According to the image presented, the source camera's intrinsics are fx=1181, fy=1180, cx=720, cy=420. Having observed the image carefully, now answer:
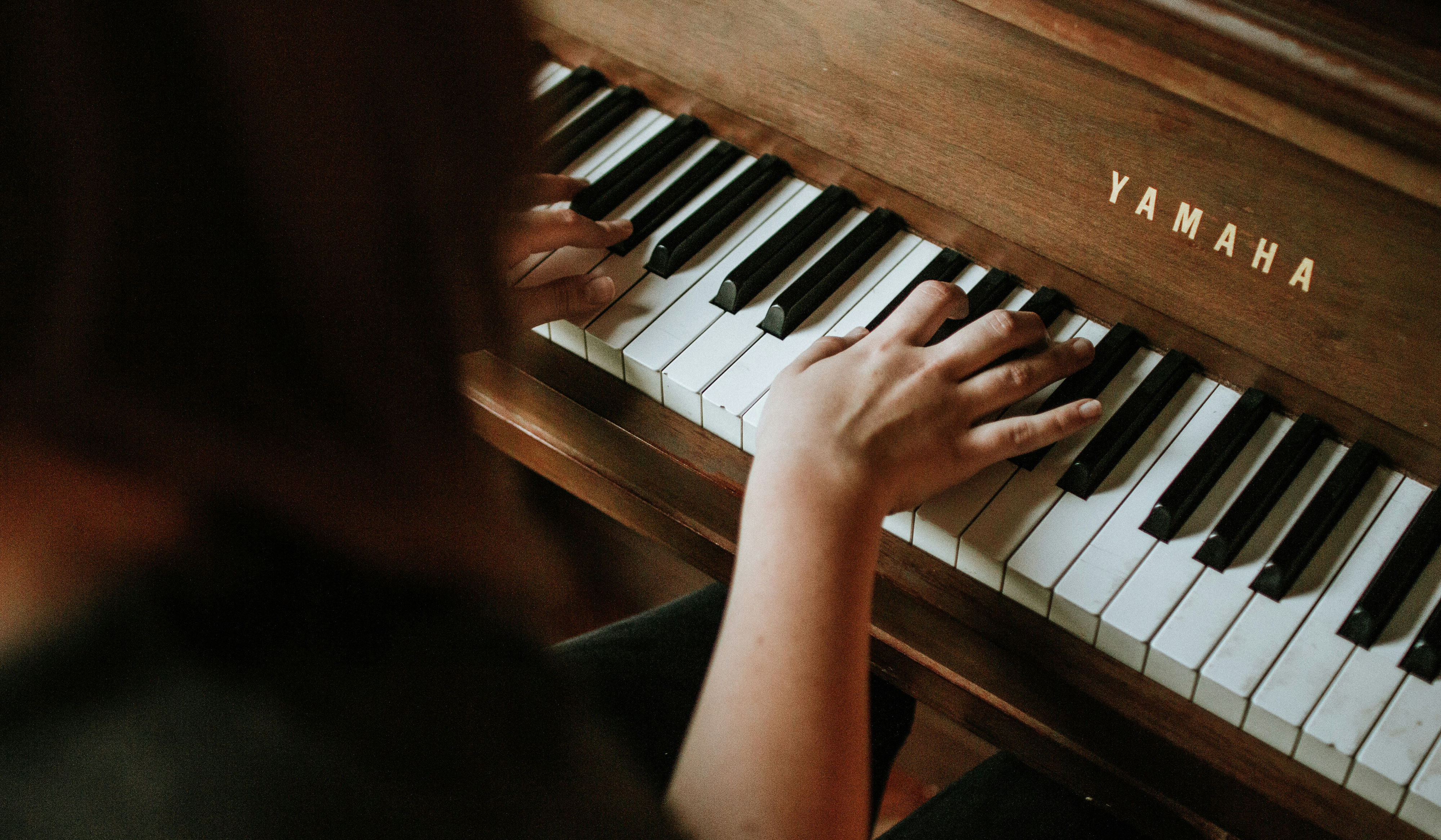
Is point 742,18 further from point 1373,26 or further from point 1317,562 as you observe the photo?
point 1317,562

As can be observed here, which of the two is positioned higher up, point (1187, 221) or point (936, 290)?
point (1187, 221)

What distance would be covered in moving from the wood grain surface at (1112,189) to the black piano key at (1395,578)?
0.07 meters

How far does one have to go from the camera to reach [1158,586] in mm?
1064

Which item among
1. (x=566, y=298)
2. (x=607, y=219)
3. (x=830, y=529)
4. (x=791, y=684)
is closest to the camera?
(x=791, y=684)

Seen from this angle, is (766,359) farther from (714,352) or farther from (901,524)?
(901,524)

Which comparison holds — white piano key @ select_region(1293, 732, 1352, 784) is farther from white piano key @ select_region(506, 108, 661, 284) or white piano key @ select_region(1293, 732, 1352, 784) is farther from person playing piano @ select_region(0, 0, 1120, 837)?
white piano key @ select_region(506, 108, 661, 284)

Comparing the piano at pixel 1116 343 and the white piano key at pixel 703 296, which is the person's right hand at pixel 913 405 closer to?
the piano at pixel 1116 343

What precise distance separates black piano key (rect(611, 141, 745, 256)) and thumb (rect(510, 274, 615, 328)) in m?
0.09

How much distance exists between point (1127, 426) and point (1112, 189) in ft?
0.77

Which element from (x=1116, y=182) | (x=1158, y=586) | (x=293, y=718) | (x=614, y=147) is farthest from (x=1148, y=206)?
(x=293, y=718)

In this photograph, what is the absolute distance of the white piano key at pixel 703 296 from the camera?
1.28m

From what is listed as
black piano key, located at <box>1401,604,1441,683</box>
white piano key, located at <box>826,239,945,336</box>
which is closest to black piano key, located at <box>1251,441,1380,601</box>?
black piano key, located at <box>1401,604,1441,683</box>

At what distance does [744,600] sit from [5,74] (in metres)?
0.63

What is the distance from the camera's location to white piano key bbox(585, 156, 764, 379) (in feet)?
4.26
